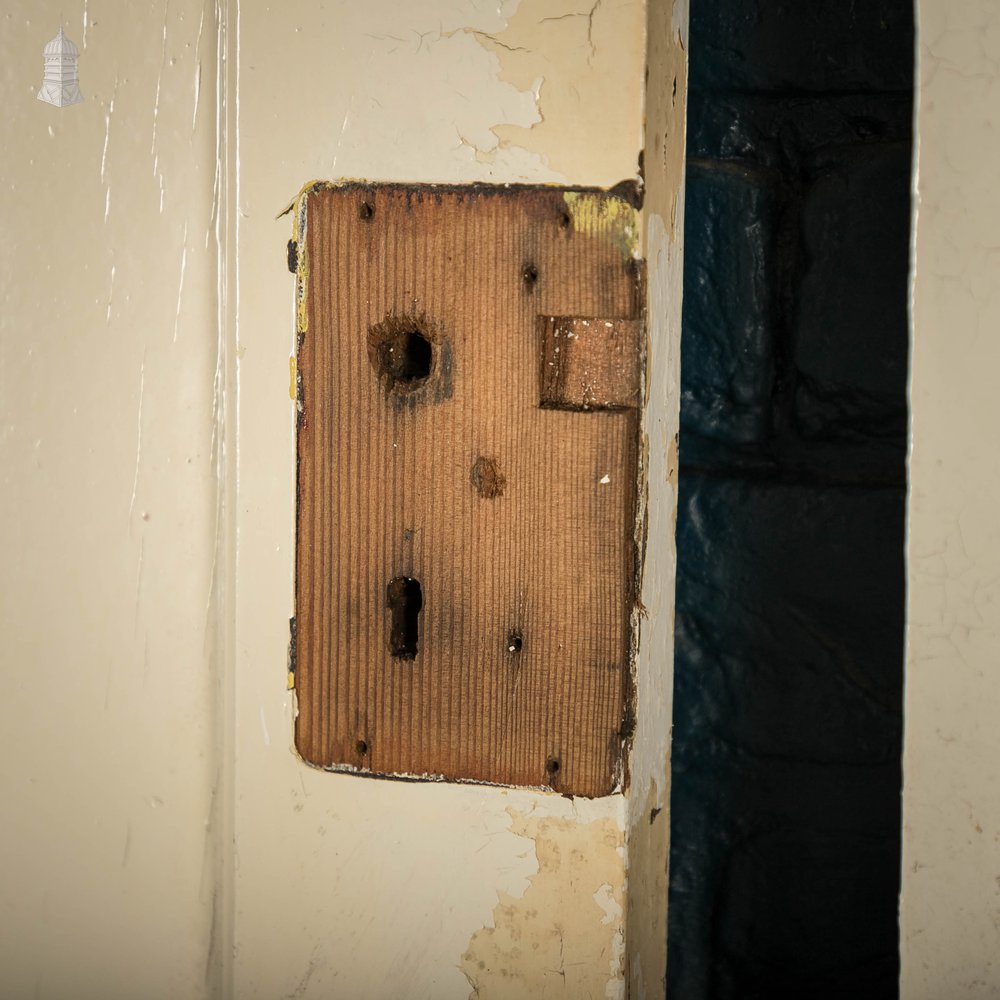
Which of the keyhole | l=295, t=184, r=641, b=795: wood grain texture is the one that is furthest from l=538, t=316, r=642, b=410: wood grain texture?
the keyhole

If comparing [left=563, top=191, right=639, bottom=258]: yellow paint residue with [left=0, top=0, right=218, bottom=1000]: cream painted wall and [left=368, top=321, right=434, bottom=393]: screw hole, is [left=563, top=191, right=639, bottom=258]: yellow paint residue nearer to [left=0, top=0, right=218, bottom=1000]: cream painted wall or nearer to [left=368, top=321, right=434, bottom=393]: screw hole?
[left=368, top=321, right=434, bottom=393]: screw hole

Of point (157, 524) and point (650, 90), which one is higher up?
point (650, 90)

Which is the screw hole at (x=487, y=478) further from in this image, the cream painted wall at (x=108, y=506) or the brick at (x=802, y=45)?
the brick at (x=802, y=45)

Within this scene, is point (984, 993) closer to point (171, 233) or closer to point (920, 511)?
point (920, 511)

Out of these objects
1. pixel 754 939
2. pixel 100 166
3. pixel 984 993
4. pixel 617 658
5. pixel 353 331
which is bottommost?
pixel 754 939

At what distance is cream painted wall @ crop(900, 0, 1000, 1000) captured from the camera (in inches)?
16.3

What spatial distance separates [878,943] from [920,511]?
0.42 meters

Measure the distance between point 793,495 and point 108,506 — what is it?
0.48 metres

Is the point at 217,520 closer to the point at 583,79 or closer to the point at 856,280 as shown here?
the point at 583,79

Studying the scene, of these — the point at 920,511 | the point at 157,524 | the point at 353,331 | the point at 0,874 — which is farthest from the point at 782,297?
the point at 0,874

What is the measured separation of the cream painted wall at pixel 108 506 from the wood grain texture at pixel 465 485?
3.6 inches

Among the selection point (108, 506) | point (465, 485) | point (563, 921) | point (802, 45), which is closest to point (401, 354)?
point (465, 485)

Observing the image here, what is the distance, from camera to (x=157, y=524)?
1.61 feet

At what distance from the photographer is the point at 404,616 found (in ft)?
1.43
